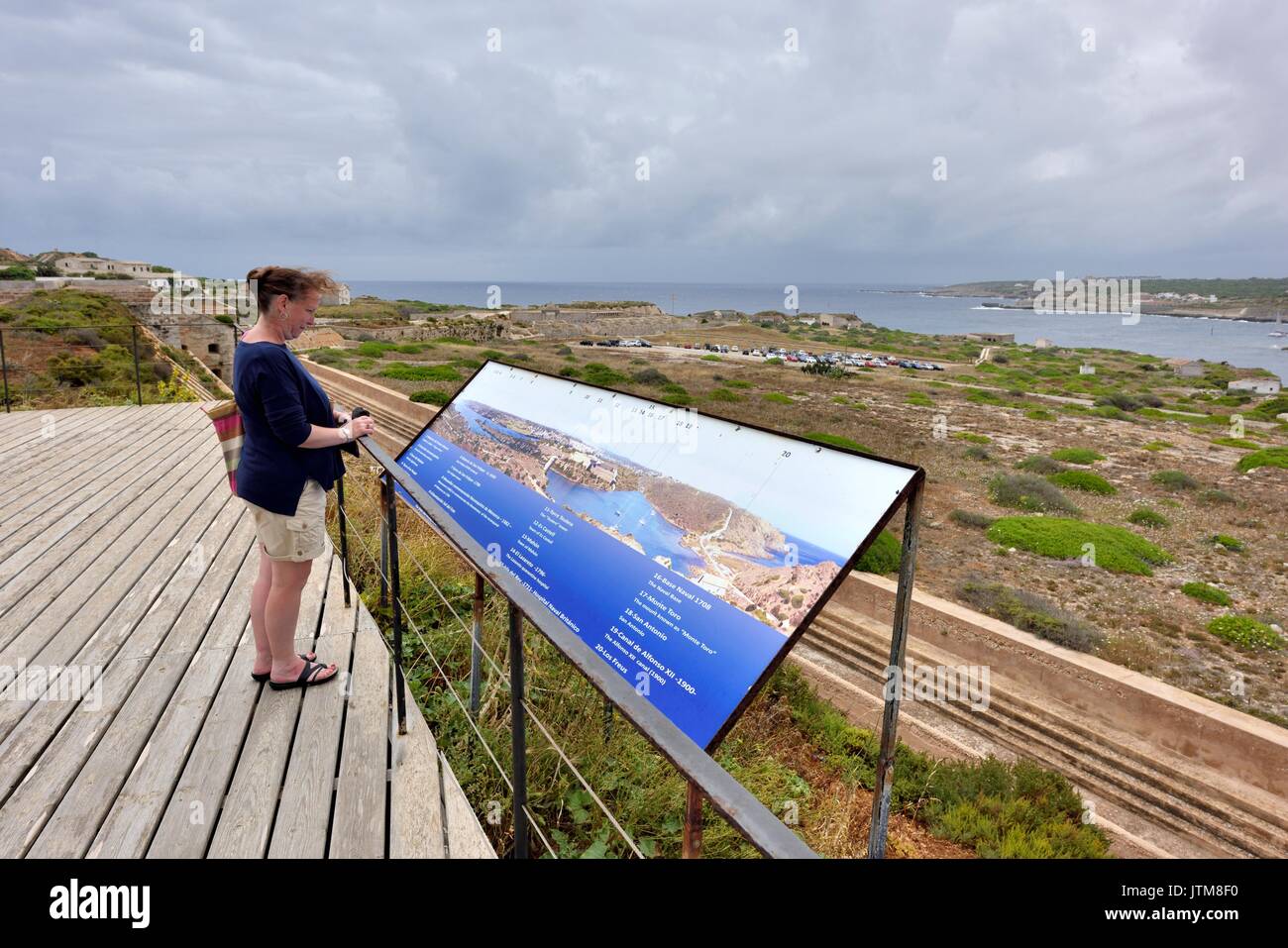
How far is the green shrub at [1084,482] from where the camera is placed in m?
15.3

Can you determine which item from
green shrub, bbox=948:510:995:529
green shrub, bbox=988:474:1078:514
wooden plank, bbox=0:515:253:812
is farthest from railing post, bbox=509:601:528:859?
green shrub, bbox=988:474:1078:514

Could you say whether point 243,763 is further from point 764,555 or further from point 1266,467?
point 1266,467

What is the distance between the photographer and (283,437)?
2.47 m

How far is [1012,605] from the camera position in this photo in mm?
9023

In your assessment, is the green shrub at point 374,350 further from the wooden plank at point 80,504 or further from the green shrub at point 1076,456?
the green shrub at point 1076,456

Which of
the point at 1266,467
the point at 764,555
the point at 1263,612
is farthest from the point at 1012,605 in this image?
the point at 1266,467

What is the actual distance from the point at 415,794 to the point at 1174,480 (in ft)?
60.4

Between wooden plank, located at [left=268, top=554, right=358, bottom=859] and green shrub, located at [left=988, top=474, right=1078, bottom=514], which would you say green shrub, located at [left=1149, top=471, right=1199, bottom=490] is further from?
wooden plank, located at [left=268, top=554, right=358, bottom=859]

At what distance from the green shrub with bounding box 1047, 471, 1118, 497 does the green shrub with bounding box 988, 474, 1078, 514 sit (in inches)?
27.2

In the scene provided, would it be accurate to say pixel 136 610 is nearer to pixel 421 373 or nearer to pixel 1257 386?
pixel 421 373

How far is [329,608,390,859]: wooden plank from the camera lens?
2290 millimetres

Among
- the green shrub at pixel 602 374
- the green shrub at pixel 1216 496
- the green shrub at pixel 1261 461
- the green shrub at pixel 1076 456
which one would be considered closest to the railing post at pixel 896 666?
the green shrub at pixel 1216 496

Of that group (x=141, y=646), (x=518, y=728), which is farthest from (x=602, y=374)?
(x=518, y=728)

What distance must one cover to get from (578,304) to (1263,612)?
253 ft
